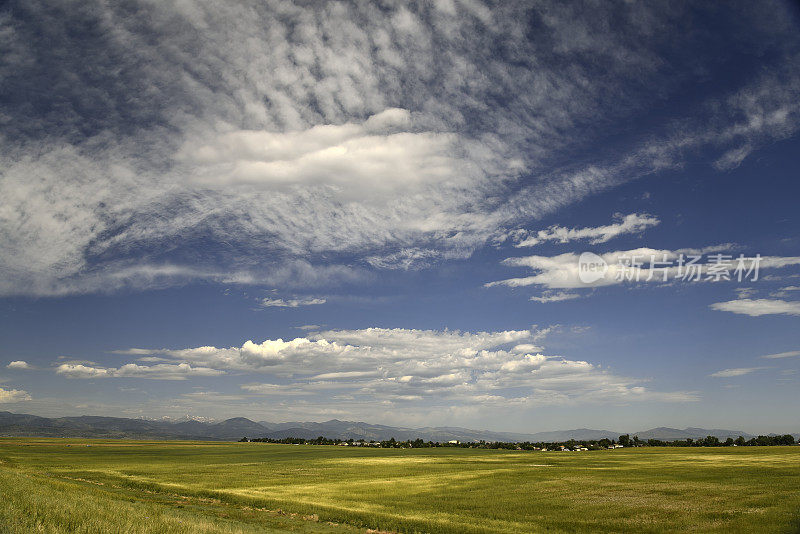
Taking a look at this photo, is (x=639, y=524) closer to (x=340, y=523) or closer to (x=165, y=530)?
(x=340, y=523)

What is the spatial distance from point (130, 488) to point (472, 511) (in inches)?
1589

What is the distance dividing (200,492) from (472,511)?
2938cm

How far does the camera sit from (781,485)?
1598 inches

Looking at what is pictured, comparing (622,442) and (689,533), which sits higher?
(689,533)

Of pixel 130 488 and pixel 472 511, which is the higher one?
pixel 472 511

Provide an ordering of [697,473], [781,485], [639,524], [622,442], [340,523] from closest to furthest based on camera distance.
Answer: [639,524]
[340,523]
[781,485]
[697,473]
[622,442]

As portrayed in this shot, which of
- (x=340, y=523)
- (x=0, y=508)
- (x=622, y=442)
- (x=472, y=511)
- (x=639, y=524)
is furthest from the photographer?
(x=622, y=442)

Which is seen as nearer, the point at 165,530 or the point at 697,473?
the point at 165,530

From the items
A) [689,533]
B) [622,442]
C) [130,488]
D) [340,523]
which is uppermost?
[689,533]

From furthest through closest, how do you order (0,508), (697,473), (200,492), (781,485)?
(697,473), (200,492), (781,485), (0,508)

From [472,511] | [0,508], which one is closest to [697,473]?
[472,511]

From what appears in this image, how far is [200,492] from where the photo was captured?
1842 inches

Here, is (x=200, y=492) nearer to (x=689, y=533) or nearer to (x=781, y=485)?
(x=689, y=533)

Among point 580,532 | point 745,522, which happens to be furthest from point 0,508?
point 745,522
